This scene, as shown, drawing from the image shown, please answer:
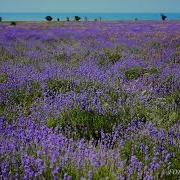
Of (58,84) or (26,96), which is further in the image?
(58,84)

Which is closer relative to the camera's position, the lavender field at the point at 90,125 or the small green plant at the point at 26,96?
the lavender field at the point at 90,125

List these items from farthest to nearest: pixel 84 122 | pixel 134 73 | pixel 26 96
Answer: pixel 134 73 → pixel 26 96 → pixel 84 122

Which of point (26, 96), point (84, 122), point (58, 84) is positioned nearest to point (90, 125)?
point (84, 122)

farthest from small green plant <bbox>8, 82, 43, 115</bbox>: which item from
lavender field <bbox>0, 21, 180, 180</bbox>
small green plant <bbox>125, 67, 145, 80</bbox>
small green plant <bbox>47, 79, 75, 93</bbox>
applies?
small green plant <bbox>125, 67, 145, 80</bbox>

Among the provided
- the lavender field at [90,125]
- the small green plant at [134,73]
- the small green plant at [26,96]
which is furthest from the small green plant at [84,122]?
the small green plant at [134,73]

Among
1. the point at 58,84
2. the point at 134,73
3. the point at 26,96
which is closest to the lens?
the point at 26,96

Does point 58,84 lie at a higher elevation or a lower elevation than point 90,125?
higher

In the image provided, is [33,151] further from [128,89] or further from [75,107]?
[128,89]

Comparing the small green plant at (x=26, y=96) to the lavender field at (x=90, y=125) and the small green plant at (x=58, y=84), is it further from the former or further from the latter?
the small green plant at (x=58, y=84)

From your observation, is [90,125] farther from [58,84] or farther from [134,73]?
[134,73]

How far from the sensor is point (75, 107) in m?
5.00

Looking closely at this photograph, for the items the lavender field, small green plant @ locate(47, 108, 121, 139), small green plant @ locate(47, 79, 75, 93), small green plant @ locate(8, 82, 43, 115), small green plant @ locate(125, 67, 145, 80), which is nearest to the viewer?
the lavender field

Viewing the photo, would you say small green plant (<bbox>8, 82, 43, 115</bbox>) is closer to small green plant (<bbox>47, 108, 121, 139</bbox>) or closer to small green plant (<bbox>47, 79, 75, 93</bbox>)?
small green plant (<bbox>47, 79, 75, 93</bbox>)

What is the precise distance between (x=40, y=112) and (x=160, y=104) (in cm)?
179
